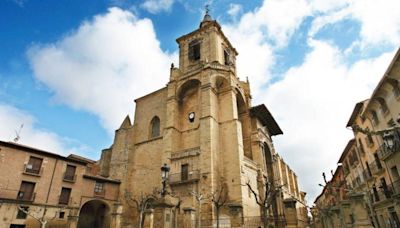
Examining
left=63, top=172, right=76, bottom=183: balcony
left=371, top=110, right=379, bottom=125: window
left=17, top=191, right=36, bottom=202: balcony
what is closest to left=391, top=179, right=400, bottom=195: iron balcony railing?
left=371, top=110, right=379, bottom=125: window

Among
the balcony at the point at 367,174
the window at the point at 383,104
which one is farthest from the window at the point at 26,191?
the balcony at the point at 367,174

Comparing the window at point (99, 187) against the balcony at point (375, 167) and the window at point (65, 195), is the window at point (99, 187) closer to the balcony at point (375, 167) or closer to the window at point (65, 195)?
the window at point (65, 195)

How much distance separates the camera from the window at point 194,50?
26438mm

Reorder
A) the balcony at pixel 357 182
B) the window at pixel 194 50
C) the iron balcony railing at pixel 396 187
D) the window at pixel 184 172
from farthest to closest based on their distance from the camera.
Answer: the window at pixel 194 50 < the balcony at pixel 357 182 < the window at pixel 184 172 < the iron balcony railing at pixel 396 187

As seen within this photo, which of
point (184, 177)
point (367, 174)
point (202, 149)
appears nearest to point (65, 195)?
point (184, 177)

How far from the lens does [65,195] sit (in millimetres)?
18750

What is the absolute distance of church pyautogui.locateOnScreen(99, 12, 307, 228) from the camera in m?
17.2

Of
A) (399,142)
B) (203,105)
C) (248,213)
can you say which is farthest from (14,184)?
(399,142)

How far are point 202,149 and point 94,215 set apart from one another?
11924 mm

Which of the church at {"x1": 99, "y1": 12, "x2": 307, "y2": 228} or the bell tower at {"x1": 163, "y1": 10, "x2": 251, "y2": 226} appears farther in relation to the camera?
the bell tower at {"x1": 163, "y1": 10, "x2": 251, "y2": 226}

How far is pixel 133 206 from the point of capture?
21109 mm

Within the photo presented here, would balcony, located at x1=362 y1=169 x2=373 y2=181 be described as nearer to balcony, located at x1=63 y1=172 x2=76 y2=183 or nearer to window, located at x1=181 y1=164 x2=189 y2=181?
window, located at x1=181 y1=164 x2=189 y2=181

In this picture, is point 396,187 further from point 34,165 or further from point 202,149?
point 34,165

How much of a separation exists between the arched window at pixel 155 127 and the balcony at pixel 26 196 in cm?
1053
